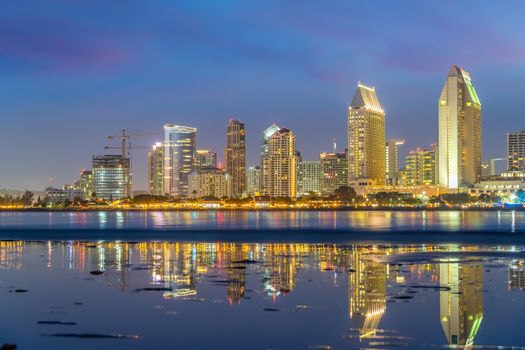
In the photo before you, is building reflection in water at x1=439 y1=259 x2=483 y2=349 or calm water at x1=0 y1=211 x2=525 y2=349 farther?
building reflection in water at x1=439 y1=259 x2=483 y2=349

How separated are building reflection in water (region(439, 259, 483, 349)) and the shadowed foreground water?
4cm

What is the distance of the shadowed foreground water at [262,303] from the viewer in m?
20.2

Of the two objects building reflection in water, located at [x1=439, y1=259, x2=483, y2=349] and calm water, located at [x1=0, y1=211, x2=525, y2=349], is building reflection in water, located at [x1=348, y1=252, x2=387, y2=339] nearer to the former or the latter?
calm water, located at [x1=0, y1=211, x2=525, y2=349]

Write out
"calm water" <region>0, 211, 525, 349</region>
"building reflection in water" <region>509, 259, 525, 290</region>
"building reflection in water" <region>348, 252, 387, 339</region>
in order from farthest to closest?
"building reflection in water" <region>509, 259, 525, 290</region> → "building reflection in water" <region>348, 252, 387, 339</region> → "calm water" <region>0, 211, 525, 349</region>

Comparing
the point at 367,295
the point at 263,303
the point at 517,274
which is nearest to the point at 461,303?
the point at 367,295

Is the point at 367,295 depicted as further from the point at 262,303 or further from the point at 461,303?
the point at 262,303

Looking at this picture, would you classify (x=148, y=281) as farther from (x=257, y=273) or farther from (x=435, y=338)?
(x=435, y=338)

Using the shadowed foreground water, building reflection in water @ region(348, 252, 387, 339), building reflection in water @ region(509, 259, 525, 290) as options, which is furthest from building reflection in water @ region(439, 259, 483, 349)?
building reflection in water @ region(348, 252, 387, 339)

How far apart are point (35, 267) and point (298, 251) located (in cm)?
1961

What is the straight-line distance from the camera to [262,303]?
25797mm

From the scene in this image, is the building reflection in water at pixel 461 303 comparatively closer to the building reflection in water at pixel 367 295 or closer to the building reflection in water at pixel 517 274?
the building reflection in water at pixel 517 274

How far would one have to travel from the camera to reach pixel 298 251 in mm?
52188

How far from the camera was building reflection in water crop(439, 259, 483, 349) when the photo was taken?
20516 mm

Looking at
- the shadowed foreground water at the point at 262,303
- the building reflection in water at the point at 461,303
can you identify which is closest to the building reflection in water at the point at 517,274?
the shadowed foreground water at the point at 262,303
